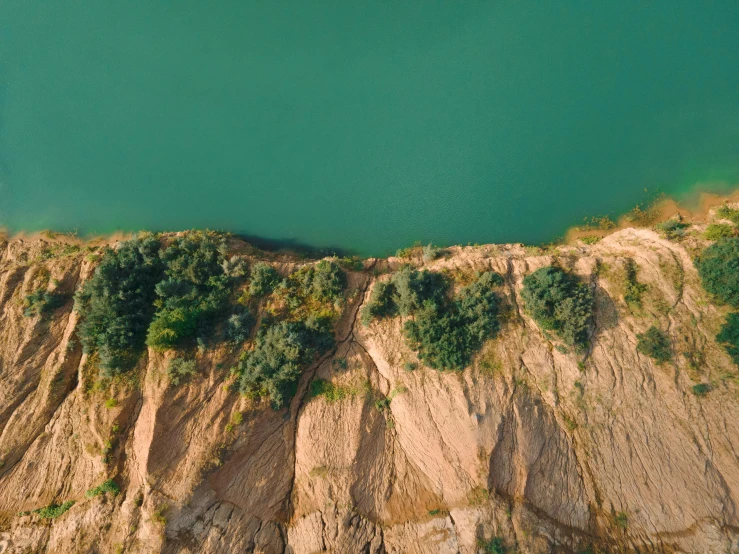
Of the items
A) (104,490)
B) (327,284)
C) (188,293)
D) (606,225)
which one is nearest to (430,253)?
(327,284)

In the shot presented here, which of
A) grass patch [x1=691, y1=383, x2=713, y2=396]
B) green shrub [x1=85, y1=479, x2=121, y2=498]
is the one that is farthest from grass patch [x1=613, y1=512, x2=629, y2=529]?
green shrub [x1=85, y1=479, x2=121, y2=498]

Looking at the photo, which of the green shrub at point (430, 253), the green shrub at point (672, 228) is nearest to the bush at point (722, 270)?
the green shrub at point (672, 228)

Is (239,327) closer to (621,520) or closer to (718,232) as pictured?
(621,520)

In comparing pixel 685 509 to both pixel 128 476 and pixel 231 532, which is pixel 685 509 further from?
pixel 128 476

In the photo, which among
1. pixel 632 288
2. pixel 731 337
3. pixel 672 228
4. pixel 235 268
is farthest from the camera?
pixel 672 228

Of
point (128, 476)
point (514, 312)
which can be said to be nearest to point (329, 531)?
point (128, 476)

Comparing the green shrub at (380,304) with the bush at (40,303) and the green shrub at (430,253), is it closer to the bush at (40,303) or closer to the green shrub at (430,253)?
the green shrub at (430,253)
